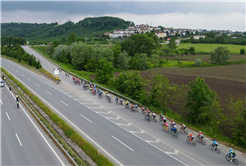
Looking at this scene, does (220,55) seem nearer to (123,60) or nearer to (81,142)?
(123,60)

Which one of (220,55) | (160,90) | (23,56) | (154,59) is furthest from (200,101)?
(220,55)

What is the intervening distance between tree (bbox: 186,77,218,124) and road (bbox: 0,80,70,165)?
16.5 m

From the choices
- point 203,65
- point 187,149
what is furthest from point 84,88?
point 203,65

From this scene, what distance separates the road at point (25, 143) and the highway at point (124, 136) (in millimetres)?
3564

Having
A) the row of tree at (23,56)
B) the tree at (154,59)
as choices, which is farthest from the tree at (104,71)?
the tree at (154,59)

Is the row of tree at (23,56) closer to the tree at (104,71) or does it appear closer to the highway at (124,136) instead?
the tree at (104,71)

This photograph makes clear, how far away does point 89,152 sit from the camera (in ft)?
51.6

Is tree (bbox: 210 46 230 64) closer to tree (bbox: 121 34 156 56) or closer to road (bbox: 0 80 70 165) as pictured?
tree (bbox: 121 34 156 56)

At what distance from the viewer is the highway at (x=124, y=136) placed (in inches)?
622

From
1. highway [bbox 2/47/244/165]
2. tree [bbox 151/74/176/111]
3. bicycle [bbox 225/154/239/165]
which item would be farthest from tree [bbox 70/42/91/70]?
bicycle [bbox 225/154/239/165]

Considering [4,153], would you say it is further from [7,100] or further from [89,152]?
[7,100]

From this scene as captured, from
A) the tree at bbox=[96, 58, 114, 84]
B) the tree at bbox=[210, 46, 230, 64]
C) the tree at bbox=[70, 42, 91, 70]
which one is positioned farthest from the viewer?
the tree at bbox=[210, 46, 230, 64]

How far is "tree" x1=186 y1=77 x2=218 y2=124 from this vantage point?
22.4m

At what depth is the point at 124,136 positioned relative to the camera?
1938cm
